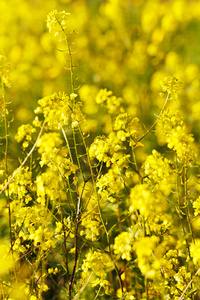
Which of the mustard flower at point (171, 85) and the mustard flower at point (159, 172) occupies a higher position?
the mustard flower at point (171, 85)

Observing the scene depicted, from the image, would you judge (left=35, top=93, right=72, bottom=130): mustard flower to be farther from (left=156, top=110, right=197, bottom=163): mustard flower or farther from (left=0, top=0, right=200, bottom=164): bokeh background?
(left=0, top=0, right=200, bottom=164): bokeh background

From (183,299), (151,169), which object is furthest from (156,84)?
(183,299)

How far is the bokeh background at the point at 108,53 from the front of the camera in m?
4.12

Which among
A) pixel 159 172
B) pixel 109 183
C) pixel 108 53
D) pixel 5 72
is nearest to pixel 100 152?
pixel 109 183

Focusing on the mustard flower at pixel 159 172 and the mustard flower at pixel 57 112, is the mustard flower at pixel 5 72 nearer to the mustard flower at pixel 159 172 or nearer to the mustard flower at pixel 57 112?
the mustard flower at pixel 57 112

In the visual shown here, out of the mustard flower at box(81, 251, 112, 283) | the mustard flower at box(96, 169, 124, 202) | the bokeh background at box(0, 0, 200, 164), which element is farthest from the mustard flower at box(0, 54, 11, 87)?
the bokeh background at box(0, 0, 200, 164)

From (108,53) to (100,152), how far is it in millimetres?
3478

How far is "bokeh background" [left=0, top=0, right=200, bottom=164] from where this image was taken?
13.5 feet

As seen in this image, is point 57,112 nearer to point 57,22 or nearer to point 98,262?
point 57,22

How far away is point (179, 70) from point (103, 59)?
2.77ft

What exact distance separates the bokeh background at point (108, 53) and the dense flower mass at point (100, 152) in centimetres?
2

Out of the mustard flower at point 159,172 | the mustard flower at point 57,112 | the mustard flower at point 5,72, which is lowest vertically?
the mustard flower at point 159,172

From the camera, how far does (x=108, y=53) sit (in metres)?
5.22

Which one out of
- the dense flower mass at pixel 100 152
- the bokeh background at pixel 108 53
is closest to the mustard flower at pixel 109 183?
the dense flower mass at pixel 100 152
